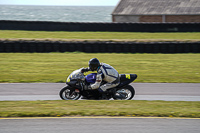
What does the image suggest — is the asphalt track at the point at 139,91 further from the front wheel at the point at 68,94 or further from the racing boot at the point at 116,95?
the racing boot at the point at 116,95

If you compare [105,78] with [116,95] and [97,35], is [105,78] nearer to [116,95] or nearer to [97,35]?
[116,95]

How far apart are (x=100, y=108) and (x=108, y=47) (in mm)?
12766

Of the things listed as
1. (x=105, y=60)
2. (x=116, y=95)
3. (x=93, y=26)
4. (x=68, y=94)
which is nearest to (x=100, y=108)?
(x=116, y=95)

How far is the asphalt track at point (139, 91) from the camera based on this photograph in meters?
10.6

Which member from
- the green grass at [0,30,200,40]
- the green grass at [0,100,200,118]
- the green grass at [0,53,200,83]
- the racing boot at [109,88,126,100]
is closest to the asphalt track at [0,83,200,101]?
the racing boot at [109,88,126,100]

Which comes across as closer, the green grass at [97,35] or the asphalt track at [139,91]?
the asphalt track at [139,91]

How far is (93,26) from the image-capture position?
30.6 metres

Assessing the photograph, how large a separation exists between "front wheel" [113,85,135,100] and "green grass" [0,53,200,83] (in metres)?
3.49

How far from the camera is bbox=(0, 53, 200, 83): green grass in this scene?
560 inches

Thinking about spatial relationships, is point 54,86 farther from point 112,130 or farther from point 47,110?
point 112,130

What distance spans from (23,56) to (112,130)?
14465 mm

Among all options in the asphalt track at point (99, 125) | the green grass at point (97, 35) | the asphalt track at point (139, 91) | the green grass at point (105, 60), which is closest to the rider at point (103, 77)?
the asphalt track at point (139, 91)

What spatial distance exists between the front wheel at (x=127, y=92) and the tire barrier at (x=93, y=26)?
20524 millimetres

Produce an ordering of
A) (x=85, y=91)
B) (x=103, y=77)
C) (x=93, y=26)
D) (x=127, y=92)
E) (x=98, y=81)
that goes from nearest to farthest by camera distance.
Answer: (x=98, y=81) → (x=103, y=77) → (x=85, y=91) → (x=127, y=92) → (x=93, y=26)
